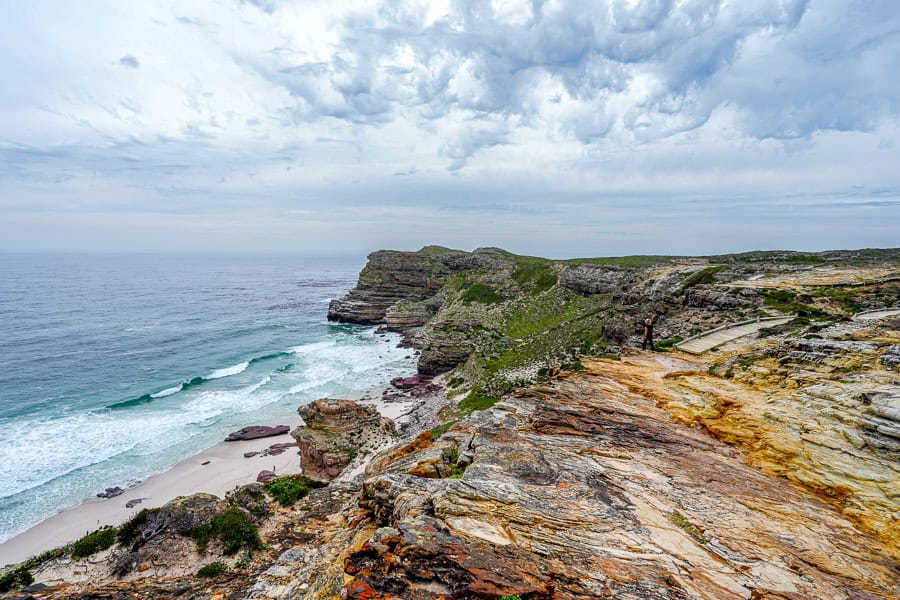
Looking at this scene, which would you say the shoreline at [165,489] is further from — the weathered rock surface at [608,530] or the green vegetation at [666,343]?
the green vegetation at [666,343]

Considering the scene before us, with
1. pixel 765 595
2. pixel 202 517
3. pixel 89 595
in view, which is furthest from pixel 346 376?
pixel 765 595

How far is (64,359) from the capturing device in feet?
202

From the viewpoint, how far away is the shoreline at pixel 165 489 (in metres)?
26.1

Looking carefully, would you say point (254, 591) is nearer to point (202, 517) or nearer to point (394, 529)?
point (394, 529)

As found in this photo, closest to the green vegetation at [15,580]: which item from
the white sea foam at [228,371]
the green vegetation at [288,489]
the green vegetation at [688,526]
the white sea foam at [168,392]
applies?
the green vegetation at [288,489]

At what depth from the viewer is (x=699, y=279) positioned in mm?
39656

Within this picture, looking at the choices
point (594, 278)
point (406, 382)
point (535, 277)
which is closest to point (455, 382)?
point (406, 382)

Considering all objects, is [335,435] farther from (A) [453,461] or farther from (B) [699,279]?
(B) [699,279]

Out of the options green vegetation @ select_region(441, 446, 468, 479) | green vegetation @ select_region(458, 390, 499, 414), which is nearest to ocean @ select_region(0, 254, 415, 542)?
green vegetation @ select_region(458, 390, 499, 414)

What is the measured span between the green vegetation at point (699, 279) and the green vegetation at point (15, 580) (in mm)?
45240

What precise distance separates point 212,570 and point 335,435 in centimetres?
1916

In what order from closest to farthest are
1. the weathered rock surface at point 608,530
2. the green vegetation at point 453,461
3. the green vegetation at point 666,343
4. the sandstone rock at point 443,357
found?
the weathered rock surface at point 608,530 < the green vegetation at point 453,461 < the green vegetation at point 666,343 < the sandstone rock at point 443,357

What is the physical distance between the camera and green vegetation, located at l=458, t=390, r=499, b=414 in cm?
3572

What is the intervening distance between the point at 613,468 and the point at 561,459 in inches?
61.4
